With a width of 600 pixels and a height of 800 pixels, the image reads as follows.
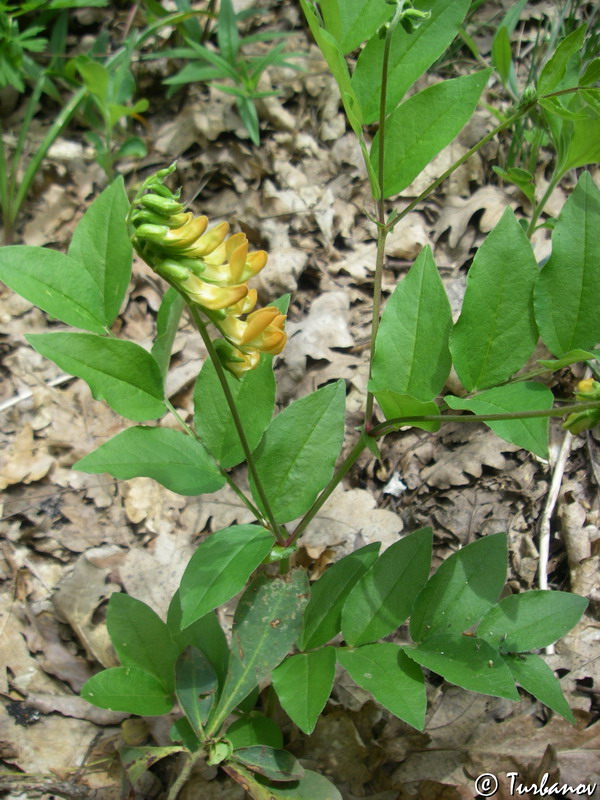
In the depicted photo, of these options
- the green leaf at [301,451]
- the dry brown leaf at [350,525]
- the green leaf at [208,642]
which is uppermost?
the green leaf at [301,451]

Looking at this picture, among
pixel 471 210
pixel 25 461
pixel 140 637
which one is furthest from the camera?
pixel 471 210

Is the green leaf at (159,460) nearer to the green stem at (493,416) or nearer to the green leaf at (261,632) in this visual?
the green leaf at (261,632)

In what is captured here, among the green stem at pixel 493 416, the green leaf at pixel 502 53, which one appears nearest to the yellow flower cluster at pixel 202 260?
the green stem at pixel 493 416

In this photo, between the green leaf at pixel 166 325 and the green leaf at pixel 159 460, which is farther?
the green leaf at pixel 166 325

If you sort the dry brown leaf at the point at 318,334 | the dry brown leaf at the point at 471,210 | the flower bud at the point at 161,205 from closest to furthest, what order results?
the flower bud at the point at 161,205, the dry brown leaf at the point at 318,334, the dry brown leaf at the point at 471,210

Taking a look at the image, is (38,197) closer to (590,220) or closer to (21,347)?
(21,347)

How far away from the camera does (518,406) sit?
162 cm

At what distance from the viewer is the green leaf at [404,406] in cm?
160

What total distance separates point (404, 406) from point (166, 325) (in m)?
0.70

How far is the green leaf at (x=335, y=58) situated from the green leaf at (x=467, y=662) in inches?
52.7

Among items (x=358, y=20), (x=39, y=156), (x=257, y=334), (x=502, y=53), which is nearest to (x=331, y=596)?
(x=257, y=334)

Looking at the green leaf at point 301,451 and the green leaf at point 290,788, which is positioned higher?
the green leaf at point 301,451

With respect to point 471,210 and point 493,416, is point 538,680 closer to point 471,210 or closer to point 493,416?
point 493,416

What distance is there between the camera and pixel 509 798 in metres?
2.00
